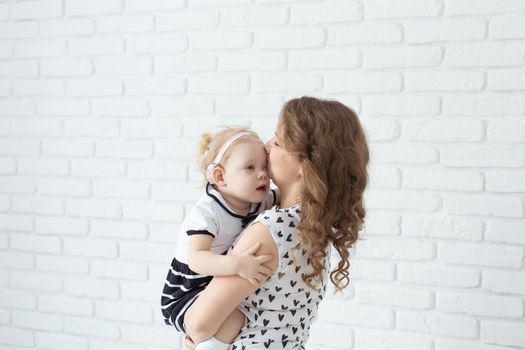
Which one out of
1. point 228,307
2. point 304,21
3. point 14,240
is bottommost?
point 14,240

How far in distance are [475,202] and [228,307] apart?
1268 mm

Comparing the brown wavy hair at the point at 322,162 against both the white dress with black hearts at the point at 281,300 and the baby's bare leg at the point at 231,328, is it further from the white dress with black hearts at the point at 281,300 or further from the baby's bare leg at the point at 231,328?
the baby's bare leg at the point at 231,328

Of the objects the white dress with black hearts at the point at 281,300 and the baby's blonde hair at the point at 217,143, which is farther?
the baby's blonde hair at the point at 217,143

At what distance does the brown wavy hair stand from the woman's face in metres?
0.03

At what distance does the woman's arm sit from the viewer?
5.53ft

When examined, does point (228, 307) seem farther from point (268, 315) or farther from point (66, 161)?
point (66, 161)

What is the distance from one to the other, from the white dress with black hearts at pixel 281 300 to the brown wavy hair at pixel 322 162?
29 mm

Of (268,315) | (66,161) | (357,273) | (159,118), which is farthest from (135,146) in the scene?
(268,315)

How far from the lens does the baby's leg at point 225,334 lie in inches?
69.8

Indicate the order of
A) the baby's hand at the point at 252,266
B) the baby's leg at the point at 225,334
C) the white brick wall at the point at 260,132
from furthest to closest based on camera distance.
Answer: the white brick wall at the point at 260,132 < the baby's leg at the point at 225,334 < the baby's hand at the point at 252,266

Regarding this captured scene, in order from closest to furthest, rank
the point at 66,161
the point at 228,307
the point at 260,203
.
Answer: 1. the point at 228,307
2. the point at 260,203
3. the point at 66,161

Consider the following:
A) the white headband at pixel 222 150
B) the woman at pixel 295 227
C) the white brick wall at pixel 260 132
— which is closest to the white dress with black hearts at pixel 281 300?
the woman at pixel 295 227

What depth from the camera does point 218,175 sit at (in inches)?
73.2

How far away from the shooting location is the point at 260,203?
1.96 metres
